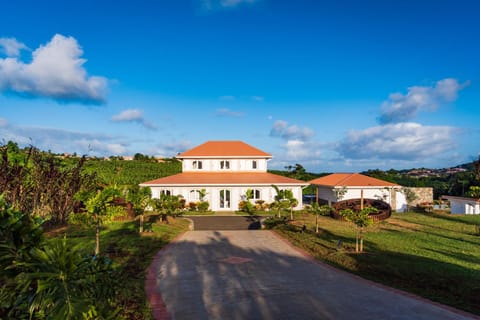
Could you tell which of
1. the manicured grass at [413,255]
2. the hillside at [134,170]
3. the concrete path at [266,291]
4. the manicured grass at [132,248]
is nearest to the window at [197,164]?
the hillside at [134,170]

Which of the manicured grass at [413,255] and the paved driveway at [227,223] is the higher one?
the manicured grass at [413,255]

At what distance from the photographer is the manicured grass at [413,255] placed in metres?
8.60

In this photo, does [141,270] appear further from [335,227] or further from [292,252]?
[335,227]

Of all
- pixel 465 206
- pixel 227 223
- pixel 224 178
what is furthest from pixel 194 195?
pixel 465 206

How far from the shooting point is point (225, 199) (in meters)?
32.5

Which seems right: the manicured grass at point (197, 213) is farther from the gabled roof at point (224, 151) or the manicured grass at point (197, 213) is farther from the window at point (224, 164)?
the gabled roof at point (224, 151)

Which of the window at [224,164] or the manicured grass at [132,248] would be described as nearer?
the manicured grass at [132,248]

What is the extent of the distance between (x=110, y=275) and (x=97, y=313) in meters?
0.37

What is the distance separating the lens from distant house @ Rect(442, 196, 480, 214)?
29.3m

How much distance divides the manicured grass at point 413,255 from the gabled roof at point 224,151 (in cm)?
1818

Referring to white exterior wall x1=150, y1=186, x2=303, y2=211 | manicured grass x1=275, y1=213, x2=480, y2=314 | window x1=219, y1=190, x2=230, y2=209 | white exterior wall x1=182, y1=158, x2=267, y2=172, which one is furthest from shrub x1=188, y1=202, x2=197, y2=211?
manicured grass x1=275, y1=213, x2=480, y2=314

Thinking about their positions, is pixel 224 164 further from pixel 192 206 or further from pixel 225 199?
pixel 192 206

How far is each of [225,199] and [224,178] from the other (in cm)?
280

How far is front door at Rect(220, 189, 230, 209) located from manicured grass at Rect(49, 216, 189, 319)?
973cm
